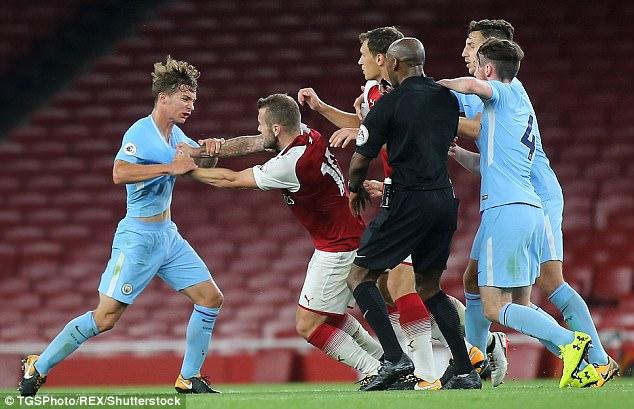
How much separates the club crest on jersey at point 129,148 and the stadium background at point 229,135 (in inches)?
171

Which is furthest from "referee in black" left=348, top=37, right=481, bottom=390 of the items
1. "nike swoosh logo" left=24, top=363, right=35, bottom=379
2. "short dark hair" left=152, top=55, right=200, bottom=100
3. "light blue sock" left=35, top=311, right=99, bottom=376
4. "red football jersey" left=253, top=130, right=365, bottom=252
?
"nike swoosh logo" left=24, top=363, right=35, bottom=379

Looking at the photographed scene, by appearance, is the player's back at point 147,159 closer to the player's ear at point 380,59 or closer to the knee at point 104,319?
the knee at point 104,319

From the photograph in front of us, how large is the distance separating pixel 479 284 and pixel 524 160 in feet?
2.41

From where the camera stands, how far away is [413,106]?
6477 millimetres

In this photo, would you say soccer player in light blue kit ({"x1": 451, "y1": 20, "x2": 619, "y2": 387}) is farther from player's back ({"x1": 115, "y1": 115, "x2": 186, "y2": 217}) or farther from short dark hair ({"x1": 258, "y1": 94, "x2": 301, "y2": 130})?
player's back ({"x1": 115, "y1": 115, "x2": 186, "y2": 217})

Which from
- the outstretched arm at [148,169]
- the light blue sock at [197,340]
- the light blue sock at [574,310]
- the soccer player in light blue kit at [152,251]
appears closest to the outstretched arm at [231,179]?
the outstretched arm at [148,169]

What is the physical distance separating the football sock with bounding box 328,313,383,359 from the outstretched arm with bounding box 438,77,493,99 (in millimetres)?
1755

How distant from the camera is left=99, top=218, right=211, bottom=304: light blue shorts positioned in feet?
23.8

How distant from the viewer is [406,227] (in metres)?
6.54

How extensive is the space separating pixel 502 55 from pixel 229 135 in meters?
7.79

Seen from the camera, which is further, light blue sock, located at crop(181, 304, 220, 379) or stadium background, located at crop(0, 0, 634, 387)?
stadium background, located at crop(0, 0, 634, 387)

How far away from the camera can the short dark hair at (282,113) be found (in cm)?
708

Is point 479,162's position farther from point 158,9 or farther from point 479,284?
point 158,9

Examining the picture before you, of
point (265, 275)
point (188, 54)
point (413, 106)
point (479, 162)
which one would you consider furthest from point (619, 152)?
point (413, 106)
